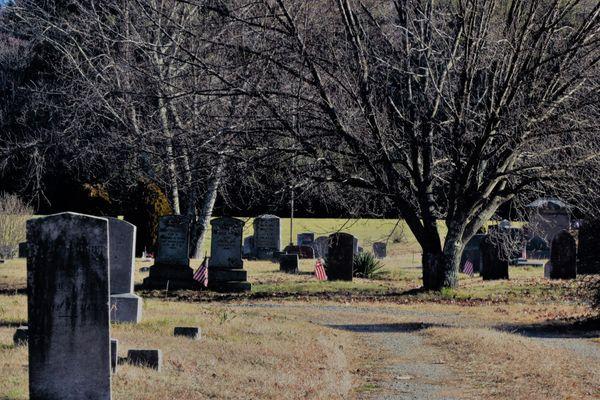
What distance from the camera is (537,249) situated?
166 feet

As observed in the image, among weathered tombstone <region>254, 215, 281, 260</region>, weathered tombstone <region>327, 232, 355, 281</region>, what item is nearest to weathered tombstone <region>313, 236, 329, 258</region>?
weathered tombstone <region>254, 215, 281, 260</region>

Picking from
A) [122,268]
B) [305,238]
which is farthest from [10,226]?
[122,268]

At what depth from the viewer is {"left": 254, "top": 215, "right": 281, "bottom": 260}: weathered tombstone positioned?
149ft

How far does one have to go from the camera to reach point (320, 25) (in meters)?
28.4

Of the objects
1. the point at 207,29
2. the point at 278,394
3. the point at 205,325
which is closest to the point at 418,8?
the point at 207,29

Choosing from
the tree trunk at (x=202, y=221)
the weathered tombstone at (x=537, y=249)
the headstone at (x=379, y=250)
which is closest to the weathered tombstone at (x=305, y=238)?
the headstone at (x=379, y=250)

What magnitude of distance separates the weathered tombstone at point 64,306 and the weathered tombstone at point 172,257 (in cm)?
1941

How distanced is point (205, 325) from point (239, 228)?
12340mm

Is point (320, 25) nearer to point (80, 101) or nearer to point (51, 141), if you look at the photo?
point (80, 101)

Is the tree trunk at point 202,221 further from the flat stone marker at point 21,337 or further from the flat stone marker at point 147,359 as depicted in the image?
the flat stone marker at point 147,359

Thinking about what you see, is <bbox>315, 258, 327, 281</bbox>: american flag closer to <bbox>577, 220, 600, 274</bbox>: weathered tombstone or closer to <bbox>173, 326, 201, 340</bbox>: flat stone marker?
<bbox>577, 220, 600, 274</bbox>: weathered tombstone

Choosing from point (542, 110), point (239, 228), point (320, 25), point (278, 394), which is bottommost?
point (278, 394)

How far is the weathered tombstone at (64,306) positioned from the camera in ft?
30.5

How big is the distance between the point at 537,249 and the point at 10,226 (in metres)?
23.9
